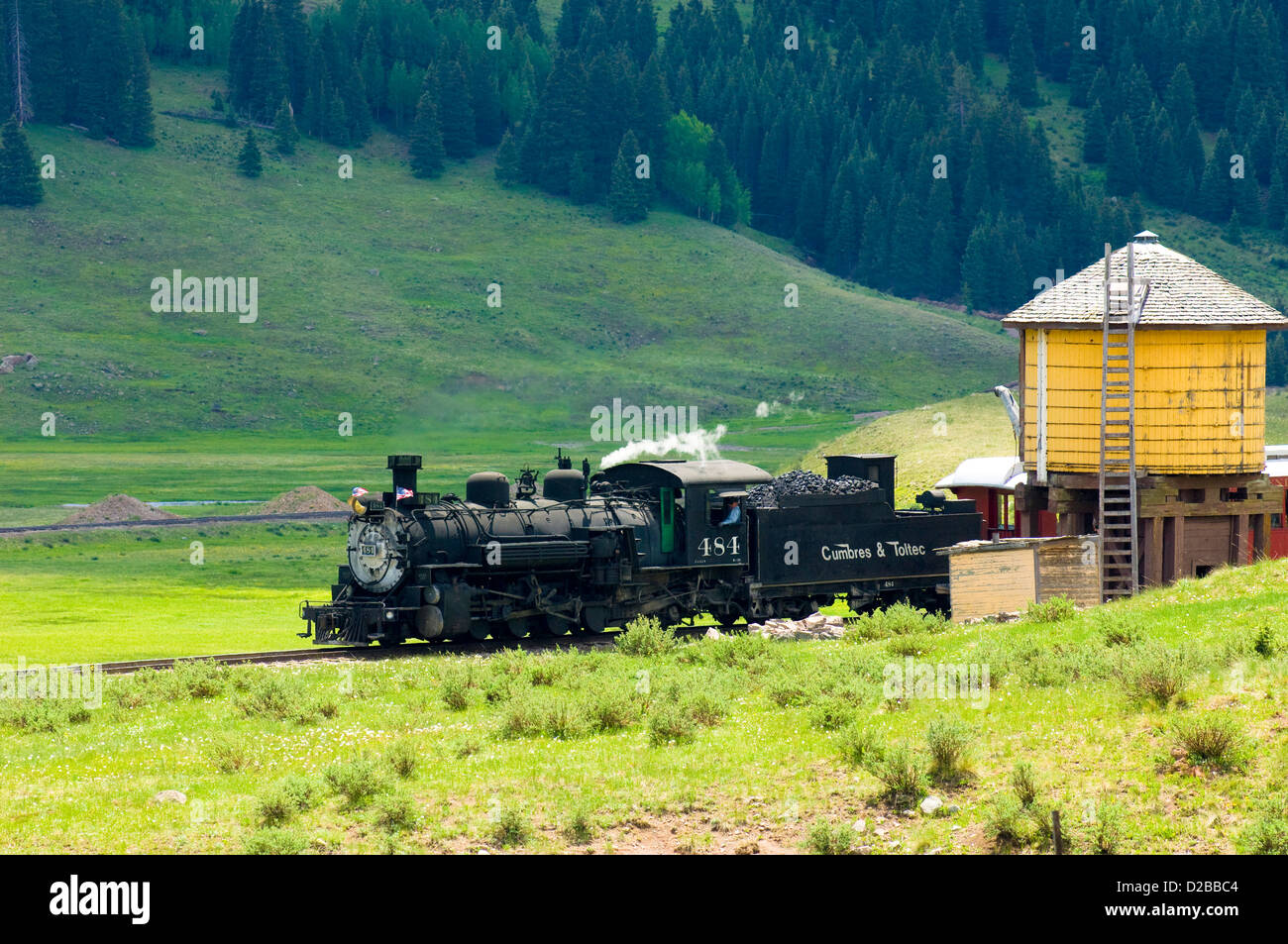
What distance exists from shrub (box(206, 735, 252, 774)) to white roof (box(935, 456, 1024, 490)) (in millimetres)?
26153

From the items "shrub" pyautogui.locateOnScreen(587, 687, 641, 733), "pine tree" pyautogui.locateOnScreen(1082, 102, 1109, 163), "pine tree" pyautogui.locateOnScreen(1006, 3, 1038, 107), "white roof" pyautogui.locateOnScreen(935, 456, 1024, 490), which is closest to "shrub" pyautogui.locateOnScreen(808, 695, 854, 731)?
"shrub" pyautogui.locateOnScreen(587, 687, 641, 733)

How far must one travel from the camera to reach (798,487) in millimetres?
36656

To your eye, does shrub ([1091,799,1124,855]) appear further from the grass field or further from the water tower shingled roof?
the water tower shingled roof

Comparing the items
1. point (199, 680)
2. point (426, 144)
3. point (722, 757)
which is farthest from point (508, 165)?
point (722, 757)

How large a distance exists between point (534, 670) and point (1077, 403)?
1311 centimetres

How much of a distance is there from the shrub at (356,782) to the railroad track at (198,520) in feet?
168

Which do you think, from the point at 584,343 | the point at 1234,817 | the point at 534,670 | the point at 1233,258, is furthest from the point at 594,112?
the point at 1234,817

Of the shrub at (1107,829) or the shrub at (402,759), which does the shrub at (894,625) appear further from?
the shrub at (1107,829)

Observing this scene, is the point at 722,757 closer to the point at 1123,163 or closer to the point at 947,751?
the point at 947,751

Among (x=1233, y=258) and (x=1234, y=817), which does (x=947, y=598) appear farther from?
(x=1233, y=258)

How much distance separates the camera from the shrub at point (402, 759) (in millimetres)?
20000

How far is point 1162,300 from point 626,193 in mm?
118896

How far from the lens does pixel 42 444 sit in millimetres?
94625
